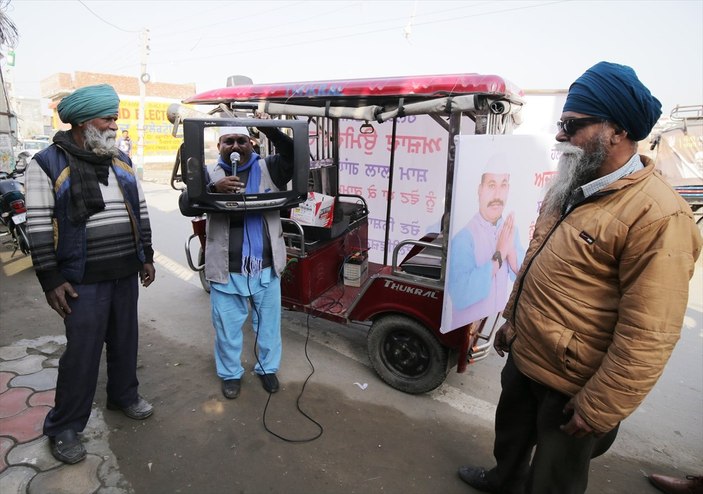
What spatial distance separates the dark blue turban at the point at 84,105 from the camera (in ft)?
7.02

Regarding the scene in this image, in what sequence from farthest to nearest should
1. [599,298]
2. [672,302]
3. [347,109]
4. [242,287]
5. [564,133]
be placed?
[347,109] < [242,287] < [564,133] < [599,298] < [672,302]

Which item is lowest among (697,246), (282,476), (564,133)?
(282,476)

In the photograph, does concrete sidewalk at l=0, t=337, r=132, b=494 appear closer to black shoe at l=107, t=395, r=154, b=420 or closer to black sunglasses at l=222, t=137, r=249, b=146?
black shoe at l=107, t=395, r=154, b=420

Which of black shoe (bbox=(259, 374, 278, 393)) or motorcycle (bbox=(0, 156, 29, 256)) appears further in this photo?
motorcycle (bbox=(0, 156, 29, 256))

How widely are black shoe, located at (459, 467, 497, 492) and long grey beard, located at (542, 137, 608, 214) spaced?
1605 millimetres

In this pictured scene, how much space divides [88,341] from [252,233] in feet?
3.78

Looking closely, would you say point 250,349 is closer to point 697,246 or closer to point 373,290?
point 373,290

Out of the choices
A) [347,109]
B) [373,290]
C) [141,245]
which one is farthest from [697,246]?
[141,245]

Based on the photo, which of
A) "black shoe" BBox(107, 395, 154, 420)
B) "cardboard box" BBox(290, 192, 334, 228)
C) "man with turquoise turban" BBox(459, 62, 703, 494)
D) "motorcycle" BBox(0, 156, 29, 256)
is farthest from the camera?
"motorcycle" BBox(0, 156, 29, 256)

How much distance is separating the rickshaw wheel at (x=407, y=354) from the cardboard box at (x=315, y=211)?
1125mm

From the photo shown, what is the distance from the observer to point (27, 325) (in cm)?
400

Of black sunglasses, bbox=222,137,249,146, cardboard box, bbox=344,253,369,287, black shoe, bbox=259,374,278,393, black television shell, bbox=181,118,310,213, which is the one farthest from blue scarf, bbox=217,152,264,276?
cardboard box, bbox=344,253,369,287

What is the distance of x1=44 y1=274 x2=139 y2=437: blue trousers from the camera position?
2.26 metres

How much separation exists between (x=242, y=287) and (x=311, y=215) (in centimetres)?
118
